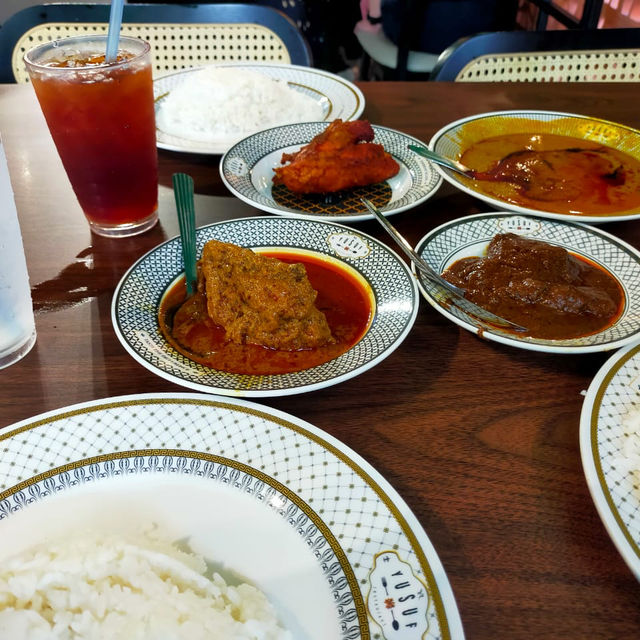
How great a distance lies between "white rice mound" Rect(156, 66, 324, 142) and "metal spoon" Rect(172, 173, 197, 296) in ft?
2.14

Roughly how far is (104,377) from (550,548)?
86cm

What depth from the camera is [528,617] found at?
0.76 metres

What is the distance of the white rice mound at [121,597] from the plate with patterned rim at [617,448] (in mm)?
453

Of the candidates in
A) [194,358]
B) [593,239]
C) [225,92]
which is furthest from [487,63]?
[194,358]

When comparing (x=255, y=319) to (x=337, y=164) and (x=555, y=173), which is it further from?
(x=555, y=173)

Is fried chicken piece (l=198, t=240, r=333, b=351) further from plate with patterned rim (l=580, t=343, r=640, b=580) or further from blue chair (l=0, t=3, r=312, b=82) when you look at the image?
blue chair (l=0, t=3, r=312, b=82)

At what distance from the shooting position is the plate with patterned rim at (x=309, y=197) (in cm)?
163

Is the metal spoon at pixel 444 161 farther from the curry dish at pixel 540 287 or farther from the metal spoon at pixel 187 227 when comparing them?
the metal spoon at pixel 187 227

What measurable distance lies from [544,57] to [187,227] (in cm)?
235

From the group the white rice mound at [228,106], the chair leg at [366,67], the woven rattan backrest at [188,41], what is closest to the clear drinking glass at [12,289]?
the white rice mound at [228,106]

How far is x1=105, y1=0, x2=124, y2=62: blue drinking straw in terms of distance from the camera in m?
1.26

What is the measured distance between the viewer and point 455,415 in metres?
1.07

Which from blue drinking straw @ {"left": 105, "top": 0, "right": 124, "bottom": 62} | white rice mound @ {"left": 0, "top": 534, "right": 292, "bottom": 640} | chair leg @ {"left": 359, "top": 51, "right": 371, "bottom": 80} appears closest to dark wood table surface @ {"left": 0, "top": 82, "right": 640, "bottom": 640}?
white rice mound @ {"left": 0, "top": 534, "right": 292, "bottom": 640}

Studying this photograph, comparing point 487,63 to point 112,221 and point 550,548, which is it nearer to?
point 112,221
